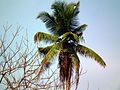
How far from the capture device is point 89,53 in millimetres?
18453

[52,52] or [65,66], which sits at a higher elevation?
[52,52]

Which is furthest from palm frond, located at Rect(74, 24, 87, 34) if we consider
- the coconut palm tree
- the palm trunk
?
the palm trunk

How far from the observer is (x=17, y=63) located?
527 centimetres

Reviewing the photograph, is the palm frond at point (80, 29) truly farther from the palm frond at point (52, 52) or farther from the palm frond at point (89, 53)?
the palm frond at point (52, 52)

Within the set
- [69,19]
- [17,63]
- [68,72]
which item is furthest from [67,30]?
[17,63]

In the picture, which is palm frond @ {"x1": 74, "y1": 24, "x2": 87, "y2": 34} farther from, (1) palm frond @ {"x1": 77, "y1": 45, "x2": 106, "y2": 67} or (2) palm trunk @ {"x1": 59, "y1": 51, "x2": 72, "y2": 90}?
(2) palm trunk @ {"x1": 59, "y1": 51, "x2": 72, "y2": 90}

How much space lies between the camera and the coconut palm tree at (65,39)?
59.1ft

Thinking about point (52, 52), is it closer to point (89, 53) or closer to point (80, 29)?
point (89, 53)

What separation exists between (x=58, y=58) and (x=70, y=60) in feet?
2.18

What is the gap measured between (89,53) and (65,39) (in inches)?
59.8

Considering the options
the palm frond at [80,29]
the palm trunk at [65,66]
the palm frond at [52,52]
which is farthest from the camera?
the palm frond at [80,29]

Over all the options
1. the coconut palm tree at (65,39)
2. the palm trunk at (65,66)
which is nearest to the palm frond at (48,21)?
the coconut palm tree at (65,39)

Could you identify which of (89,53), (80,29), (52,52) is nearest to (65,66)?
(52,52)

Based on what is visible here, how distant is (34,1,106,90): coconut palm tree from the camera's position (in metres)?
18.0
